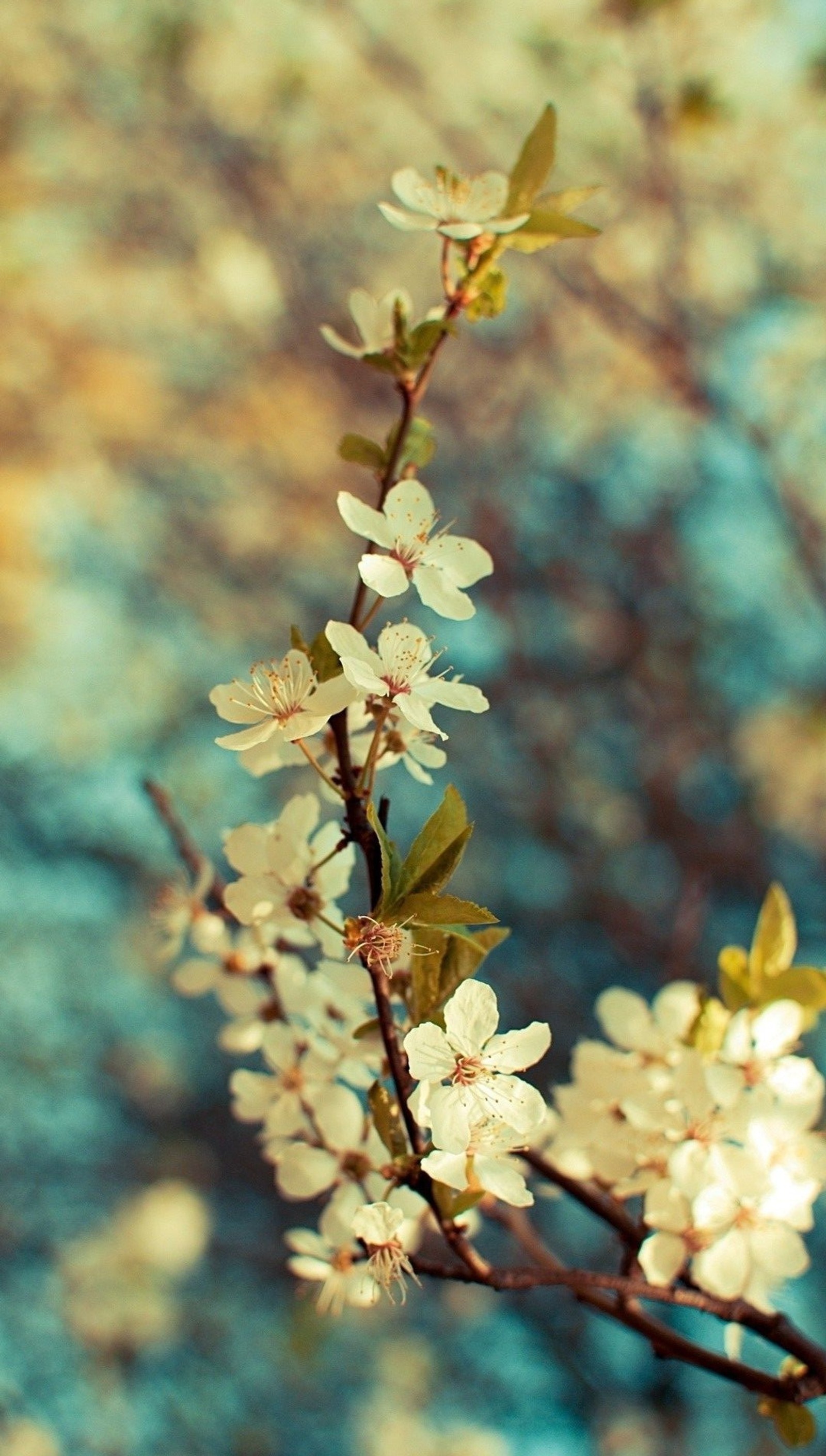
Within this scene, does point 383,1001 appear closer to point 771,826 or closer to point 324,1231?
point 324,1231

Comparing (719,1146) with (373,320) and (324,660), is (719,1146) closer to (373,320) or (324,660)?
(324,660)

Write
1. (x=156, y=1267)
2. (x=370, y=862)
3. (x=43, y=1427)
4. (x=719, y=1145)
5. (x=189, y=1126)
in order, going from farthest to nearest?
(x=189, y=1126)
(x=156, y=1267)
(x=43, y=1427)
(x=719, y=1145)
(x=370, y=862)

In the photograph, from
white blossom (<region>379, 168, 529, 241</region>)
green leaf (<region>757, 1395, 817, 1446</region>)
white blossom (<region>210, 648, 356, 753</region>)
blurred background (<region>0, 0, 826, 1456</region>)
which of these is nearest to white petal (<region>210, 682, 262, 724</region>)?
white blossom (<region>210, 648, 356, 753</region>)

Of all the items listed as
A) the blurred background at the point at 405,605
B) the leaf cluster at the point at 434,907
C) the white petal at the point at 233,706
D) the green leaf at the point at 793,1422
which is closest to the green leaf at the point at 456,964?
the leaf cluster at the point at 434,907

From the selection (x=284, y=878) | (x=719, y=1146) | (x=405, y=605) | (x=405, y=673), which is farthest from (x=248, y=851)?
(x=405, y=605)

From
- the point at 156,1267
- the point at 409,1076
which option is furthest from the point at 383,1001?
the point at 156,1267

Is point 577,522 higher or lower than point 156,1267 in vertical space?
higher

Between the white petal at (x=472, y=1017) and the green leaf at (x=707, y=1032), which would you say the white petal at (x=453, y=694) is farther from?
the green leaf at (x=707, y=1032)
